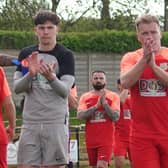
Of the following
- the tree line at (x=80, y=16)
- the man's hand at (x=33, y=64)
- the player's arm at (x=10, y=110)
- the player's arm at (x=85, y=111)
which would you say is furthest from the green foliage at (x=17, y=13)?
the man's hand at (x=33, y=64)

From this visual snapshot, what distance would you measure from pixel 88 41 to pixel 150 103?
2383 centimetres

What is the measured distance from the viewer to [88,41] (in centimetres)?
3028

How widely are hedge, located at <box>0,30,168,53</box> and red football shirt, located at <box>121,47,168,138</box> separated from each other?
22.8 m

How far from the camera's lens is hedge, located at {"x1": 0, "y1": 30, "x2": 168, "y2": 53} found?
2933 centimetres

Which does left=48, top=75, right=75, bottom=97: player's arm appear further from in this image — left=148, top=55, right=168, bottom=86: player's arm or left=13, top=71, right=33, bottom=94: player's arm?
left=148, top=55, right=168, bottom=86: player's arm

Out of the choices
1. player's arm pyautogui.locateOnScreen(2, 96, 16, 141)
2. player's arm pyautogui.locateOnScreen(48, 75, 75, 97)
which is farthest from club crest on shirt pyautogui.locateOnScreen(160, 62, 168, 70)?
player's arm pyautogui.locateOnScreen(2, 96, 16, 141)

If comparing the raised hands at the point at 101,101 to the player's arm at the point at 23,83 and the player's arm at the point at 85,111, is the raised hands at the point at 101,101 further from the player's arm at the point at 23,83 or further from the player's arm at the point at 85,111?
the player's arm at the point at 23,83

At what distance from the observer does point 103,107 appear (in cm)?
1173

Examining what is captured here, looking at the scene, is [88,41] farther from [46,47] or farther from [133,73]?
[133,73]

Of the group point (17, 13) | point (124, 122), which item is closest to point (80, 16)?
point (17, 13)

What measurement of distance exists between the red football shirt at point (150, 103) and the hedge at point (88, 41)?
74.8 feet

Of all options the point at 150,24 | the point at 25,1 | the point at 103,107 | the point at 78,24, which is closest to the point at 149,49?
the point at 150,24

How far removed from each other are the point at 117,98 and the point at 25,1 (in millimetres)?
24933

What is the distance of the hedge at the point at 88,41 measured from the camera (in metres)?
29.3
